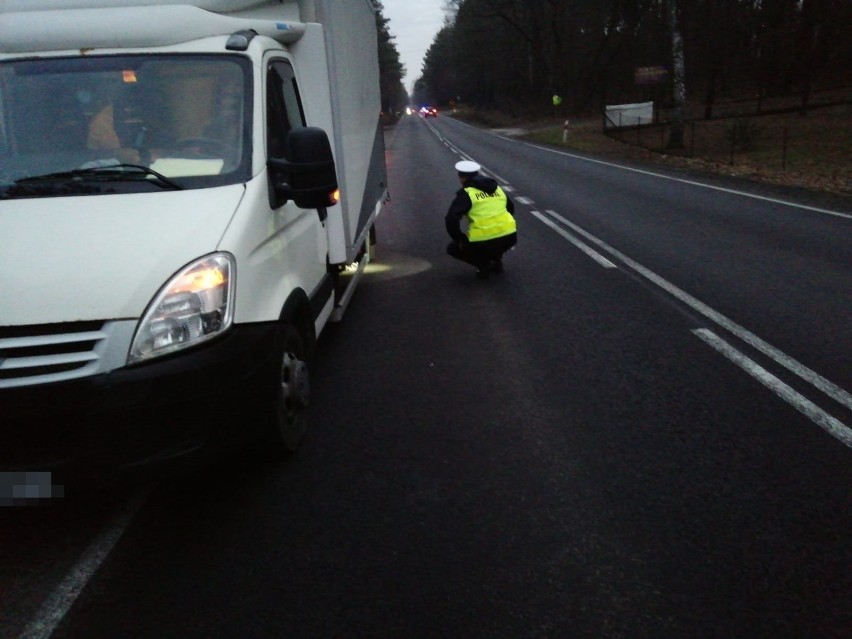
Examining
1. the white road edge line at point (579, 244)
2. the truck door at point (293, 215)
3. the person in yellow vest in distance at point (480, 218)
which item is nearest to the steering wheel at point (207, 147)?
the truck door at point (293, 215)

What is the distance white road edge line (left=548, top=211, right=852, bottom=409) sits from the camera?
486 centimetres

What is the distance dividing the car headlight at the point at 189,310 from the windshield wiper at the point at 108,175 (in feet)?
2.36

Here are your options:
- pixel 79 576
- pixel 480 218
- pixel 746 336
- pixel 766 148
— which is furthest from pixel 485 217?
pixel 766 148

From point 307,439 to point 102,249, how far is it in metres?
1.73

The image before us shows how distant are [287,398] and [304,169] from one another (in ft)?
4.07

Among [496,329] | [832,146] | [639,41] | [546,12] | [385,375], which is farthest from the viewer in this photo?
[546,12]

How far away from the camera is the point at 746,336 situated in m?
6.02

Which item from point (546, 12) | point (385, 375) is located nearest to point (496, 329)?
point (385, 375)

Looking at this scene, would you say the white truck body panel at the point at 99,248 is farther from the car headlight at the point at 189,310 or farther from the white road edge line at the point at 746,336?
the white road edge line at the point at 746,336

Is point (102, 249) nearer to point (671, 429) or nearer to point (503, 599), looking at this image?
point (503, 599)

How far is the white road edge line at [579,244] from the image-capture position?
9076 mm

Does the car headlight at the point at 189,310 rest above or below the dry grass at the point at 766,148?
above

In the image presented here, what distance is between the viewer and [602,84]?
2485 inches

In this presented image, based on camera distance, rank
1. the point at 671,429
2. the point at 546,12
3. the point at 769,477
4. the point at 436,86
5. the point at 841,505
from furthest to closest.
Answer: the point at 436,86, the point at 546,12, the point at 671,429, the point at 769,477, the point at 841,505
